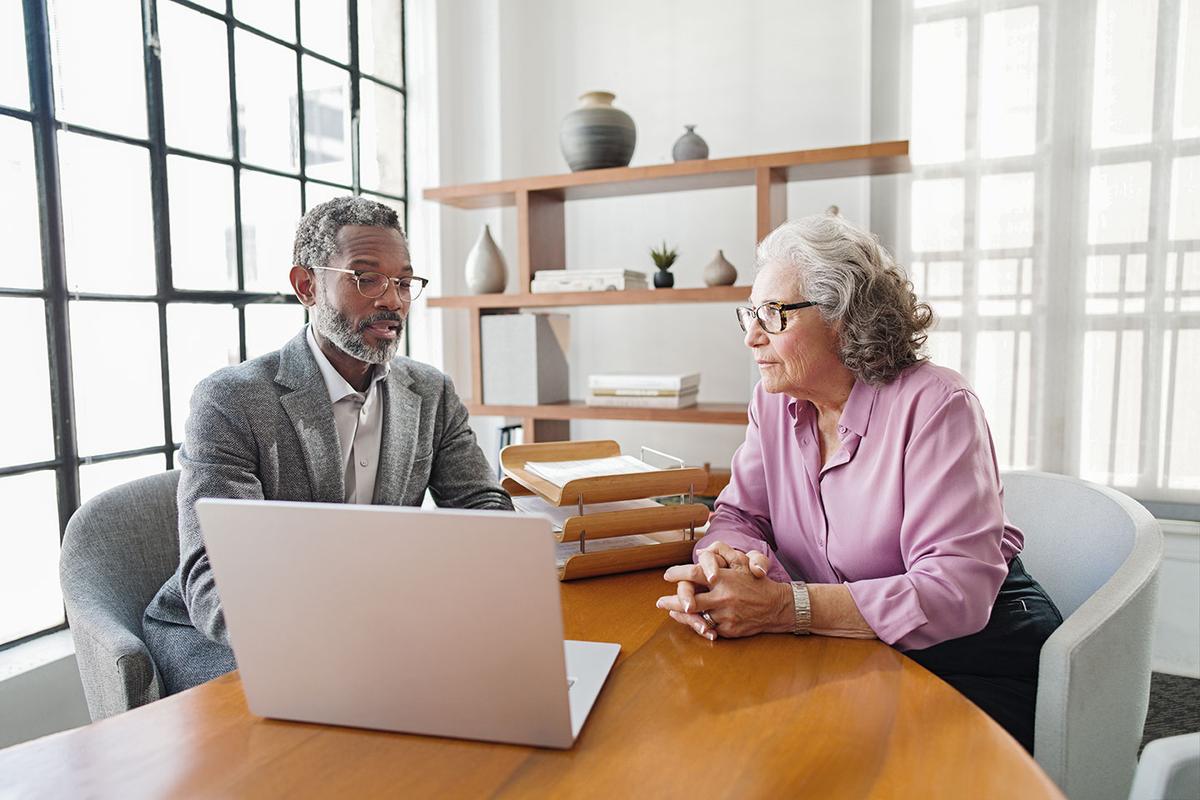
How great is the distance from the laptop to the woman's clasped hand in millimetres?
292

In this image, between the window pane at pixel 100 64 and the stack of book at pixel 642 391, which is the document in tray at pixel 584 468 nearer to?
the stack of book at pixel 642 391

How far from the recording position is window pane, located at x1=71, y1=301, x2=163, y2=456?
81.0 inches

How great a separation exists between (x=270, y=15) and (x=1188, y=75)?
278cm

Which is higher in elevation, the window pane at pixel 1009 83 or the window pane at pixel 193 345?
the window pane at pixel 1009 83

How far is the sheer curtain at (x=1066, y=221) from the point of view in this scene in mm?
2541

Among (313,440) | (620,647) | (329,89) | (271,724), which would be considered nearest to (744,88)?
(329,89)

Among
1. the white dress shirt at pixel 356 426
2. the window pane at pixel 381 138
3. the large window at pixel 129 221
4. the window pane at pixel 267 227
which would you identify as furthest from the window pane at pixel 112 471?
the window pane at pixel 381 138

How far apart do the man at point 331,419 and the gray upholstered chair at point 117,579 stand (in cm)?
7

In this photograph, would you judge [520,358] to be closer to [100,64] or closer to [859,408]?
[100,64]

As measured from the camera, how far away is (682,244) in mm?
3172

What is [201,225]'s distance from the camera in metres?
2.36

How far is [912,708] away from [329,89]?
270 cm

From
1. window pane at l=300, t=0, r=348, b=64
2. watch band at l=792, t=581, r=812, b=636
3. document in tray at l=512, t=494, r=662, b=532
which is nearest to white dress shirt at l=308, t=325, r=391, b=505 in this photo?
document in tray at l=512, t=494, r=662, b=532

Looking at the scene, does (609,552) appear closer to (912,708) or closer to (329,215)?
(912,708)
